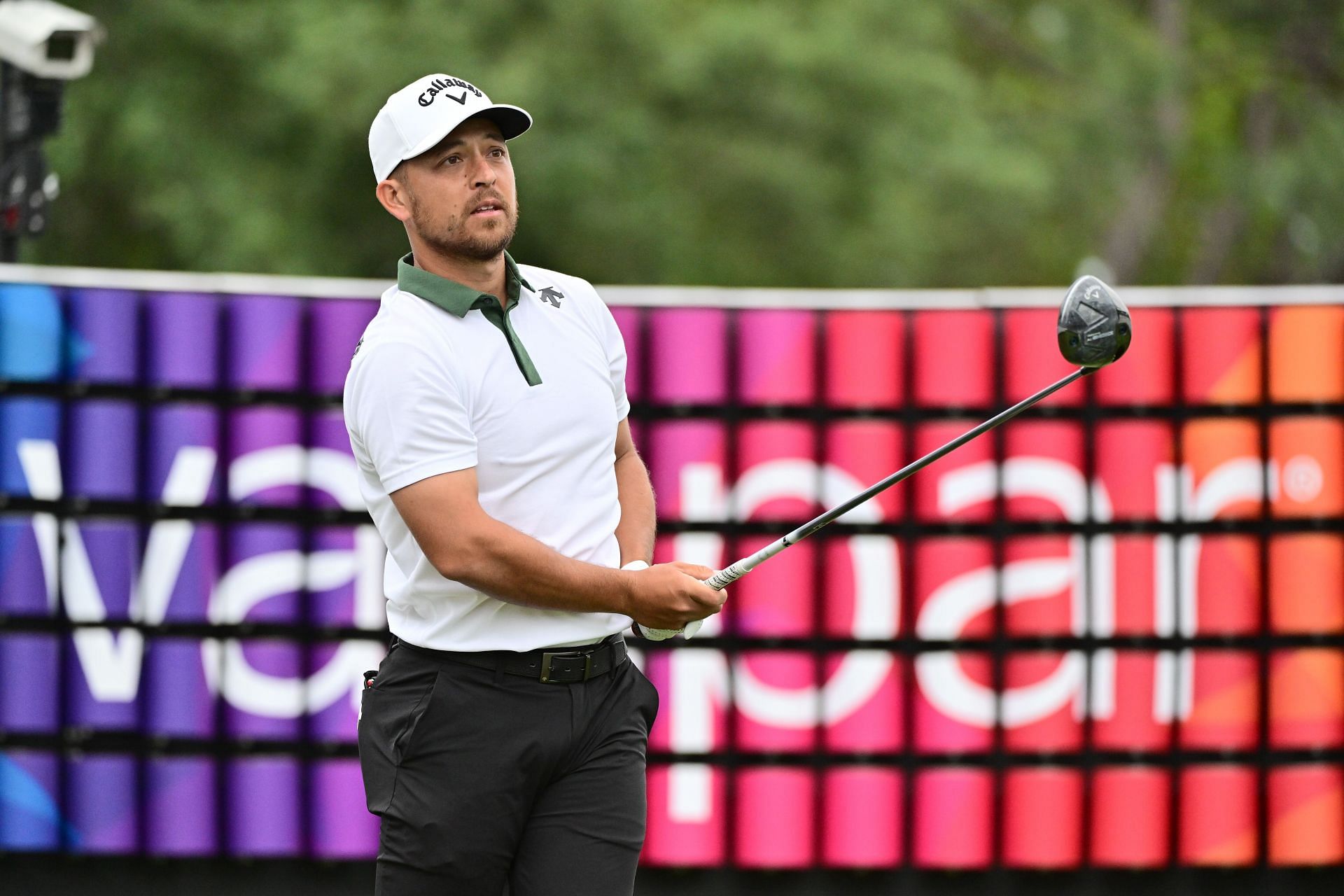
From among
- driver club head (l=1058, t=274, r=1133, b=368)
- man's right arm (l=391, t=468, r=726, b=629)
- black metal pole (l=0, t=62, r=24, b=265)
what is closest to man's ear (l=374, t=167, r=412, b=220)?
man's right arm (l=391, t=468, r=726, b=629)

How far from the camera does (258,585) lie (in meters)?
5.29

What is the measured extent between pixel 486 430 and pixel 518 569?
0.26 m

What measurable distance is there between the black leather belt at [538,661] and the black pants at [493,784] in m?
0.01

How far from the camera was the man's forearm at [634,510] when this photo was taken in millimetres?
3301

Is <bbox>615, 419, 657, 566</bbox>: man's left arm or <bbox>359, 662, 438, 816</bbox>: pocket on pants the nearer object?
<bbox>359, 662, 438, 816</bbox>: pocket on pants

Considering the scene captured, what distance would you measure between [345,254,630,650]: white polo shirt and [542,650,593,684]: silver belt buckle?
23 mm

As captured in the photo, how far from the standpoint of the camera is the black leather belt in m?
3.05

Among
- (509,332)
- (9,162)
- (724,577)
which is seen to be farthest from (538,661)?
(9,162)

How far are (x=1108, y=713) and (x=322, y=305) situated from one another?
2709 millimetres

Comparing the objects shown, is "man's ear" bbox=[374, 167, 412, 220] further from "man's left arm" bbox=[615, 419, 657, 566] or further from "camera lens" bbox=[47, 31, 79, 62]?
"camera lens" bbox=[47, 31, 79, 62]

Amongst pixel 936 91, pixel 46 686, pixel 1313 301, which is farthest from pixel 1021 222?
pixel 46 686

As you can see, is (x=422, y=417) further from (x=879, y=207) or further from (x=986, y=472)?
(x=879, y=207)

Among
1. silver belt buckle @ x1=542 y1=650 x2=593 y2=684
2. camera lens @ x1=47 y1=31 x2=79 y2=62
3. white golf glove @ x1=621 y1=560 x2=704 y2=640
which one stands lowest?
silver belt buckle @ x1=542 y1=650 x2=593 y2=684

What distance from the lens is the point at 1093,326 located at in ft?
11.1
